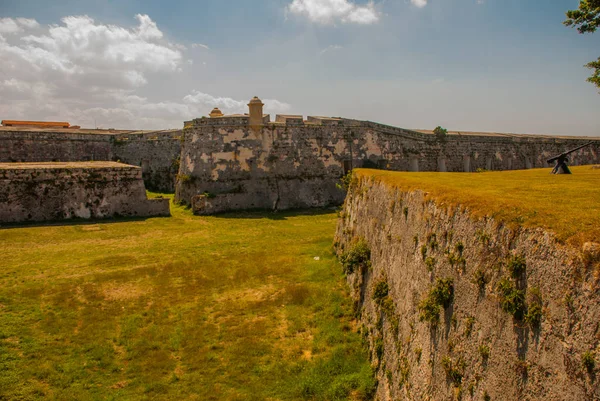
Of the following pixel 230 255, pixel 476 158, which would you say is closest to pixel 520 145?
pixel 476 158

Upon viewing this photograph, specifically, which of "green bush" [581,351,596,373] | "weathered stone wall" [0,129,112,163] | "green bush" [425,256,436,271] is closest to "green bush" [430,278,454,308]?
"green bush" [425,256,436,271]

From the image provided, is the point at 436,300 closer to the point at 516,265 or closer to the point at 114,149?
the point at 516,265

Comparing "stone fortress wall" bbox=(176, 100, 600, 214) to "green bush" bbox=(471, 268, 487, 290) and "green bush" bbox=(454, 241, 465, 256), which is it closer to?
"green bush" bbox=(454, 241, 465, 256)

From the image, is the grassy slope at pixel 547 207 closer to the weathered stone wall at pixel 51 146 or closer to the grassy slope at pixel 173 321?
the grassy slope at pixel 173 321

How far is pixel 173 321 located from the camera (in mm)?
9453

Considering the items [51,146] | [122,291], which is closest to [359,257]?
[122,291]

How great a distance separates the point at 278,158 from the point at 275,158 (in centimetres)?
21

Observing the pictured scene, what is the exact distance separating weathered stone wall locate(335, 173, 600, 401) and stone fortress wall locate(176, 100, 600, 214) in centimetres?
1530

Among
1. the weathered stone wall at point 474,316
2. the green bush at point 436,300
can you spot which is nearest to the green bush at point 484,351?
the weathered stone wall at point 474,316

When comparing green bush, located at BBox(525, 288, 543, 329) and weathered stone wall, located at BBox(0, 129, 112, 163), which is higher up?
weathered stone wall, located at BBox(0, 129, 112, 163)

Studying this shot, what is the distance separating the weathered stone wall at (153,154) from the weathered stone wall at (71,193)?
30.4 feet

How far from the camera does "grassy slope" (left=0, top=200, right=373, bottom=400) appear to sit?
7203 mm

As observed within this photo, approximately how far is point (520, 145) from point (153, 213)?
29.3m

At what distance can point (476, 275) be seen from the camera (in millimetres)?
4688
